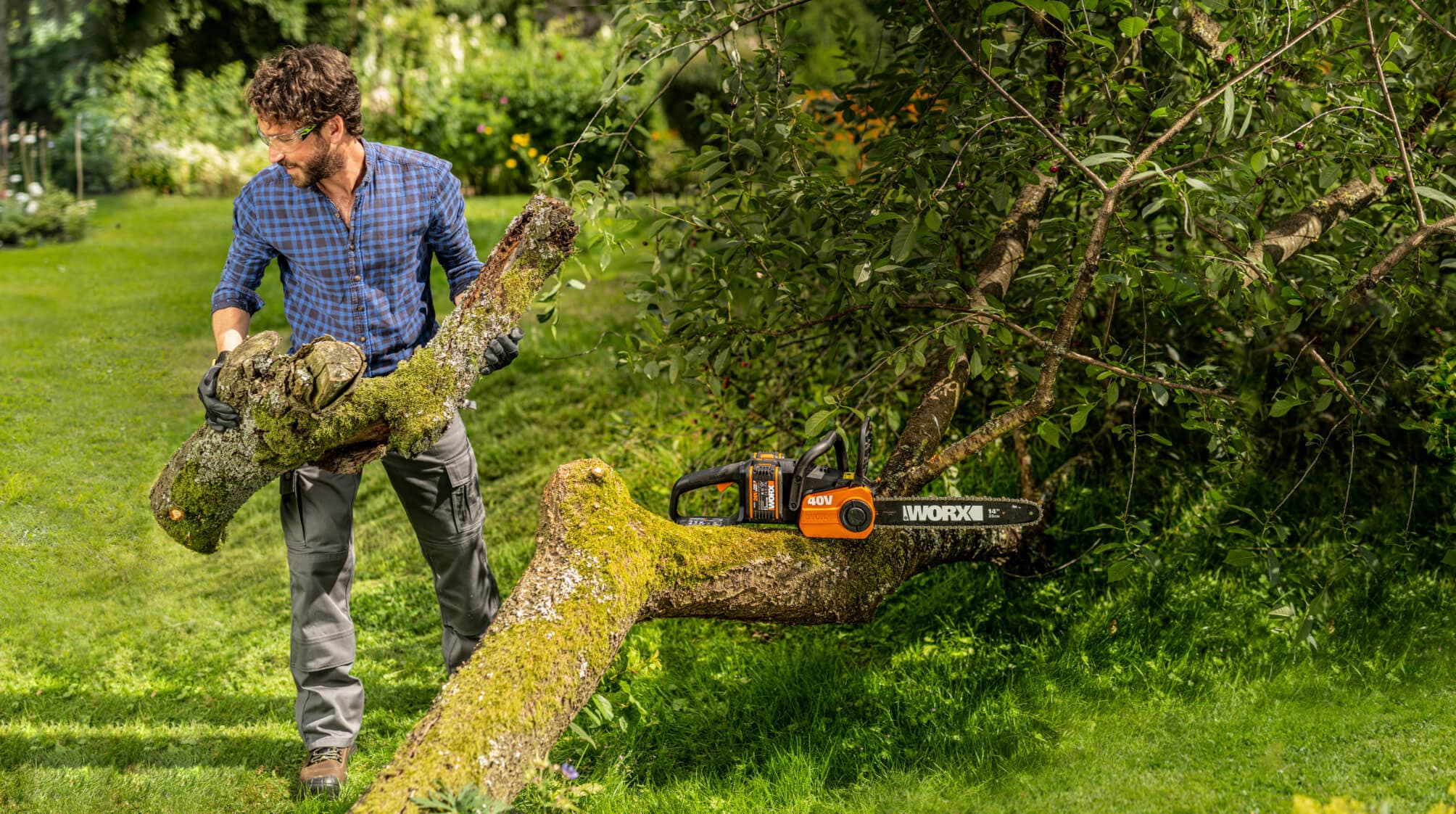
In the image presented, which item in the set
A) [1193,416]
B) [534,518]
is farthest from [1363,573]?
[534,518]

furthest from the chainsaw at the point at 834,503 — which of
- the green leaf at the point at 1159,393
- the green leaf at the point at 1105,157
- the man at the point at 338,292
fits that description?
the green leaf at the point at 1105,157

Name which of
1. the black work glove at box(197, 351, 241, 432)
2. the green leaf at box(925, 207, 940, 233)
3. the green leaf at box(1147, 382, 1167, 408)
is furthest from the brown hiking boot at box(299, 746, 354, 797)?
the green leaf at box(1147, 382, 1167, 408)

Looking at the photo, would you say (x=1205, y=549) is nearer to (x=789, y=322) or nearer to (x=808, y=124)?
(x=789, y=322)

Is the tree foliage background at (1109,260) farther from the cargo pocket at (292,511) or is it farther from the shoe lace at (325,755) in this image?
the shoe lace at (325,755)

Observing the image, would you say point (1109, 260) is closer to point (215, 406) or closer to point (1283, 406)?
point (1283, 406)

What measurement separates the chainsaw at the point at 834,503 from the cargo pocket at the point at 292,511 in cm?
113

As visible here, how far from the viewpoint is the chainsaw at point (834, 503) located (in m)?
2.92

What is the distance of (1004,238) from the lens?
3703 millimetres

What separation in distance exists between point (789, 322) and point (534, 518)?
179 cm

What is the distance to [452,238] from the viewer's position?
10.5 feet

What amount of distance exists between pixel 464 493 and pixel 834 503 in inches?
46.2

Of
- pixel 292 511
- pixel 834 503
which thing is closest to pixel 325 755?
pixel 292 511

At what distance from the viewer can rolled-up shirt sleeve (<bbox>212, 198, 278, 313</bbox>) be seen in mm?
3008

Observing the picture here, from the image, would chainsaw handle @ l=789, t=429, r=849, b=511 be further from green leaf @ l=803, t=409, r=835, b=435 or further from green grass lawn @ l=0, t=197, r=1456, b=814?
green grass lawn @ l=0, t=197, r=1456, b=814
